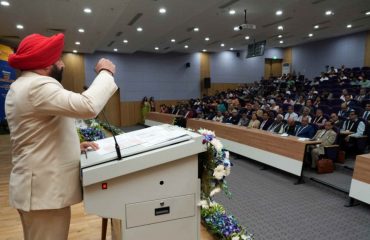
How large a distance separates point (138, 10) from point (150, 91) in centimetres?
759

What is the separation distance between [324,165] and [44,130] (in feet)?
16.4

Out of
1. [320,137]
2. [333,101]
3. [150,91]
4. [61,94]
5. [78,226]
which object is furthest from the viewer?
[150,91]

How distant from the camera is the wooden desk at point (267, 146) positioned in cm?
460

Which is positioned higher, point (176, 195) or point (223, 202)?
point (176, 195)

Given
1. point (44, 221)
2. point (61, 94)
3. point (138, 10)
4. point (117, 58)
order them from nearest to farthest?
1. point (61, 94)
2. point (44, 221)
3. point (138, 10)
4. point (117, 58)

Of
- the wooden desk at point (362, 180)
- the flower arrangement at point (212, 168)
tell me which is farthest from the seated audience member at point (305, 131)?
the flower arrangement at point (212, 168)

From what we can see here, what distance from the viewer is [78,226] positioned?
112 inches

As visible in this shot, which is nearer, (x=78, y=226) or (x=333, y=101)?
(x=78, y=226)

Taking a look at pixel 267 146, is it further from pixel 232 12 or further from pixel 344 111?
pixel 232 12

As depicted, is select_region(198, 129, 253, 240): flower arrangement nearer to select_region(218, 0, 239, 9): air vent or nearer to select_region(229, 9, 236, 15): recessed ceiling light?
select_region(218, 0, 239, 9): air vent

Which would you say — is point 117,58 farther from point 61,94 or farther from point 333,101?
point 61,94

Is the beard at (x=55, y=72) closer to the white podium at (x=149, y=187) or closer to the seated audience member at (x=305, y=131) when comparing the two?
the white podium at (x=149, y=187)

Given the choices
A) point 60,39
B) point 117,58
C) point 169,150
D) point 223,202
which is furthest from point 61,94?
point 117,58

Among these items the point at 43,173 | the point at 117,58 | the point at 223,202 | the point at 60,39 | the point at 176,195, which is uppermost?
the point at 117,58
